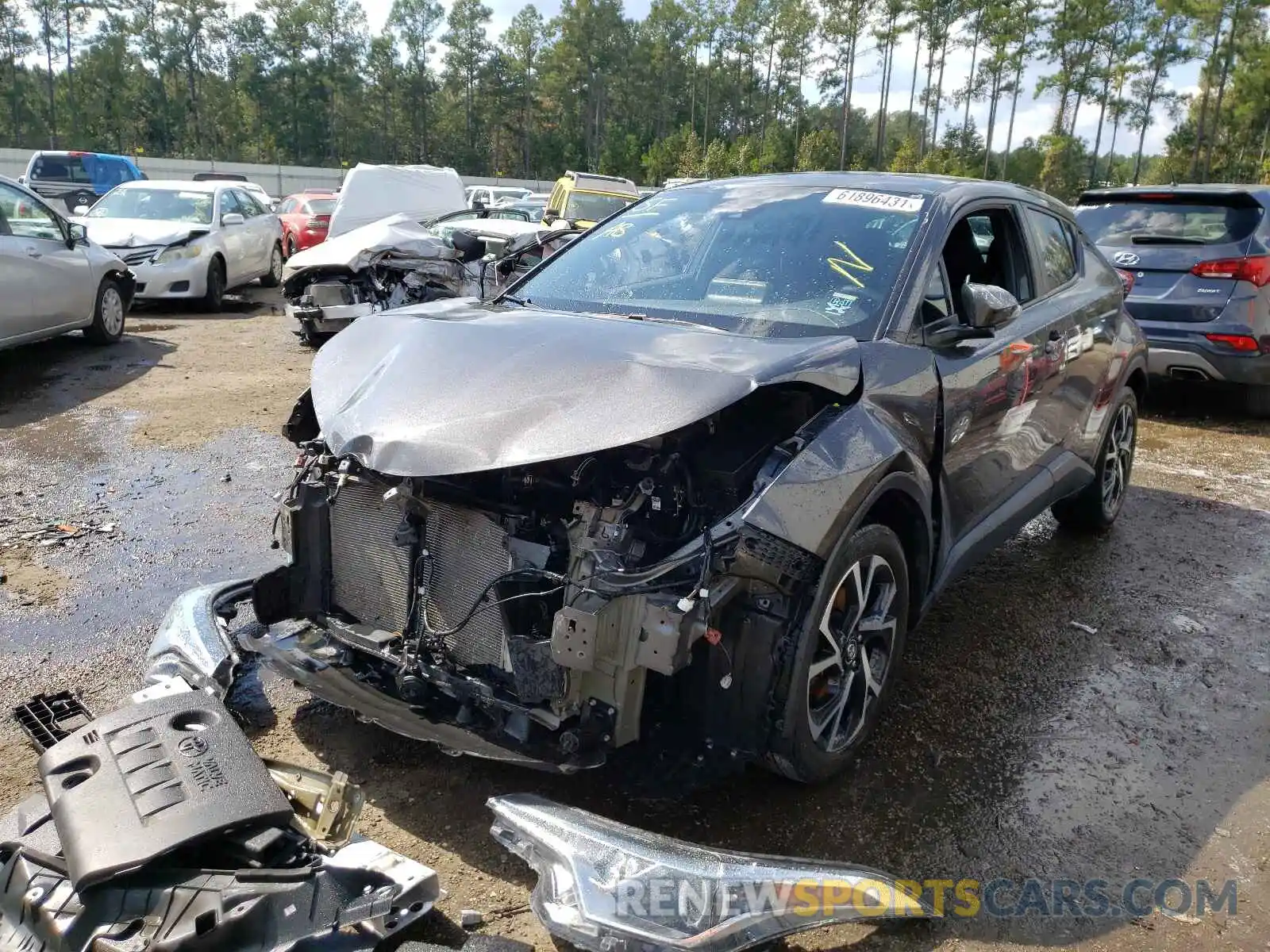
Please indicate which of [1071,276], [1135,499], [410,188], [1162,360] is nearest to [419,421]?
[1071,276]

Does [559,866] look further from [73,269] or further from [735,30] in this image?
[735,30]

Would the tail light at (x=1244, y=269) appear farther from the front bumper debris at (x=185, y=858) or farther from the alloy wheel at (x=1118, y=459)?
the front bumper debris at (x=185, y=858)

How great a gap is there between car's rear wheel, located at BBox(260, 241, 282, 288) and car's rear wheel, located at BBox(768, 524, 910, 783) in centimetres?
1371

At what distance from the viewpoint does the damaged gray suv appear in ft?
8.16

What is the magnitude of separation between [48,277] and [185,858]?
788 cm

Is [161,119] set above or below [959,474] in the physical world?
above

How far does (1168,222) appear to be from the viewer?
819 cm

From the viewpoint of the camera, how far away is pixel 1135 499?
20.5 feet

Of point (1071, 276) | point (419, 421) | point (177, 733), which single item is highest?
point (1071, 276)

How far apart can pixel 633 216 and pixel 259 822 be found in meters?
2.96

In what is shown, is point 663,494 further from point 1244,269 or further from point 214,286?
point 214,286

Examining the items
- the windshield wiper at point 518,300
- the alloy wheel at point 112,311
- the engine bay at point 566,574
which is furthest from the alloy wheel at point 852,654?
the alloy wheel at point 112,311

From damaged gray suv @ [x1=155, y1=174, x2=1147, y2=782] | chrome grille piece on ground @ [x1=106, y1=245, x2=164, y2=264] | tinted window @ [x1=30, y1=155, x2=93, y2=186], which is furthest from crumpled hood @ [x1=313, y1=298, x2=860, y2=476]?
tinted window @ [x1=30, y1=155, x2=93, y2=186]

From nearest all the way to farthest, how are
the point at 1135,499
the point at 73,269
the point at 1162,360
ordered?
the point at 1135,499, the point at 1162,360, the point at 73,269
